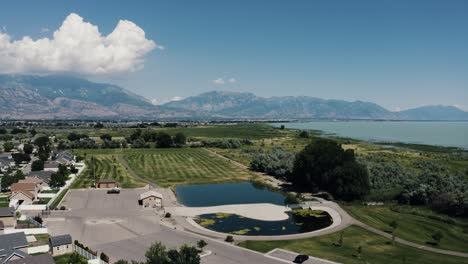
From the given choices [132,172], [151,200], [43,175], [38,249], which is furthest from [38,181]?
[38,249]

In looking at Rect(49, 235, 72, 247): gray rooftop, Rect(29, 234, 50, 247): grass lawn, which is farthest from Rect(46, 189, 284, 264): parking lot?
Rect(49, 235, 72, 247): gray rooftop

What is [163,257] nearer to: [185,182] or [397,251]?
[397,251]

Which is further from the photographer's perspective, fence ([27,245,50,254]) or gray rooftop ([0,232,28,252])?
fence ([27,245,50,254])

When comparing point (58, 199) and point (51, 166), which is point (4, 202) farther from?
point (51, 166)

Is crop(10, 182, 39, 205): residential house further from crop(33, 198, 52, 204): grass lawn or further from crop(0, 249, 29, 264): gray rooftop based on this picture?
crop(0, 249, 29, 264): gray rooftop

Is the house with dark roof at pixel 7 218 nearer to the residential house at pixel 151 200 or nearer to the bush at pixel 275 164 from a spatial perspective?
the residential house at pixel 151 200

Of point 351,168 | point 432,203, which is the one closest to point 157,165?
point 351,168
